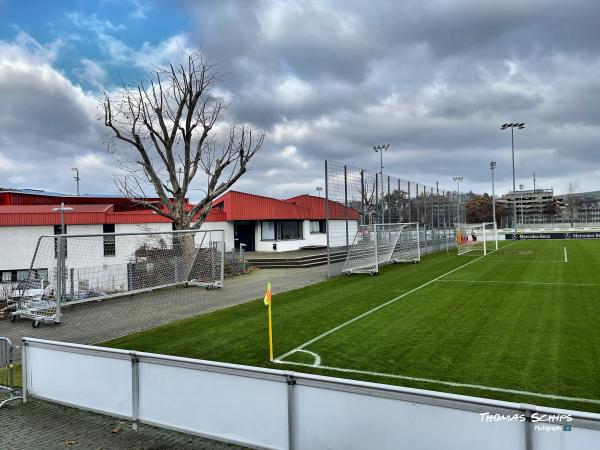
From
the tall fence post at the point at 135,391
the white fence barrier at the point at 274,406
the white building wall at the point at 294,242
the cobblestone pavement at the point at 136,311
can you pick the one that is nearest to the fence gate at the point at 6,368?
the white fence barrier at the point at 274,406

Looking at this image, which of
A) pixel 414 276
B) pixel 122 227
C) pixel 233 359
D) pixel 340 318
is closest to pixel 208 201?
pixel 122 227

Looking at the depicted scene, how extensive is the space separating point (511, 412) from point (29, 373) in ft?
18.8

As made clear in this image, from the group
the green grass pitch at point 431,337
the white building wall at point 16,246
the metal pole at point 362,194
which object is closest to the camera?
the green grass pitch at point 431,337

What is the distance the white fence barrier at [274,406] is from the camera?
3.25 metres

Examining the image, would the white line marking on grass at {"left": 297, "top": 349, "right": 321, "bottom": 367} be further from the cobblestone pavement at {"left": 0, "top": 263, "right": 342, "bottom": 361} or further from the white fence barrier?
the cobblestone pavement at {"left": 0, "top": 263, "right": 342, "bottom": 361}

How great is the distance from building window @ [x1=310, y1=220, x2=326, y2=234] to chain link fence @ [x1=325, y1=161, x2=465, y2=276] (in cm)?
905

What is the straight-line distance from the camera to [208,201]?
2483 cm

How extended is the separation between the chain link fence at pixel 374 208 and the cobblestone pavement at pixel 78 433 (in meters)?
14.2

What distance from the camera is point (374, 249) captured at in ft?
67.9

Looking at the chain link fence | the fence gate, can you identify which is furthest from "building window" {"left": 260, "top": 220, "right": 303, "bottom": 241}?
the fence gate

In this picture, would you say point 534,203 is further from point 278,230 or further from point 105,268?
point 105,268

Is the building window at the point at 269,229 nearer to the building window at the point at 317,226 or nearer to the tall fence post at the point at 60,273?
the building window at the point at 317,226

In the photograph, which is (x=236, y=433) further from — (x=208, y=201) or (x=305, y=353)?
(x=208, y=201)

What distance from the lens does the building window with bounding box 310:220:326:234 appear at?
38.1 metres
